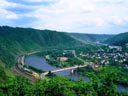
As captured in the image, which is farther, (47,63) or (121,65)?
(47,63)

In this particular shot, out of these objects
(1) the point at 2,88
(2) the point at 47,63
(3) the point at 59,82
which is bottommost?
(2) the point at 47,63

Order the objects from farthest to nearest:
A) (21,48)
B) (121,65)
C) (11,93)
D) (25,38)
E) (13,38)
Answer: (25,38), (13,38), (21,48), (121,65), (11,93)

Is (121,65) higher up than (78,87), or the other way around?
(78,87)

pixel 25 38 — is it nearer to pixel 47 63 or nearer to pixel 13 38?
pixel 13 38

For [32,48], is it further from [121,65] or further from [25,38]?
[121,65]

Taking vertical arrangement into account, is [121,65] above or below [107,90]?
below

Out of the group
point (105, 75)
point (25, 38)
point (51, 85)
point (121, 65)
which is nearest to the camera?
point (105, 75)

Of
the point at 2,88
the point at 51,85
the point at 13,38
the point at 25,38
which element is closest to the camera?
the point at 51,85

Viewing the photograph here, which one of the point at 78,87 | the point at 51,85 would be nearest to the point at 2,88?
the point at 51,85

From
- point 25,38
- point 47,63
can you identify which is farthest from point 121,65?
point 25,38
